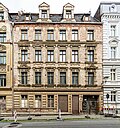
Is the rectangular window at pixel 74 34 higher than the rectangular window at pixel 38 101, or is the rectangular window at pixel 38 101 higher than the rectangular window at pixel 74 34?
the rectangular window at pixel 74 34

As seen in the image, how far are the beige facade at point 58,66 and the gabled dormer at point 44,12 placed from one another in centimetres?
17

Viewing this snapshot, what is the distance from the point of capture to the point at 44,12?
4744 centimetres

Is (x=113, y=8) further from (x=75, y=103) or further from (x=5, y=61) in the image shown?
(x=5, y=61)

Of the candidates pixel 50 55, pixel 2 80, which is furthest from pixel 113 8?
pixel 2 80

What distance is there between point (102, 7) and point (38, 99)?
17069 mm

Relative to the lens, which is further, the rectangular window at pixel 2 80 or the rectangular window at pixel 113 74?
the rectangular window at pixel 113 74

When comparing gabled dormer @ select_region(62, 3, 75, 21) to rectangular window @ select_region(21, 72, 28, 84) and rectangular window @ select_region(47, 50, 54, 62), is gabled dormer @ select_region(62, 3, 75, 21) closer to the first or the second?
rectangular window @ select_region(47, 50, 54, 62)

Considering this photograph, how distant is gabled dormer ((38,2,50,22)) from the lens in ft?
155

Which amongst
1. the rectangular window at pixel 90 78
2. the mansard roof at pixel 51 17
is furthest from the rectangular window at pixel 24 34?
the rectangular window at pixel 90 78

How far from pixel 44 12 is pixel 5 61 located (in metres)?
9.61

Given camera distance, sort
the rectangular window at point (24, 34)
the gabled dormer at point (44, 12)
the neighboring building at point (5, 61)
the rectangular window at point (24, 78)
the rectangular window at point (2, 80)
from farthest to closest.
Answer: the gabled dormer at point (44, 12) < the rectangular window at point (24, 34) < the rectangular window at point (24, 78) < the rectangular window at point (2, 80) < the neighboring building at point (5, 61)

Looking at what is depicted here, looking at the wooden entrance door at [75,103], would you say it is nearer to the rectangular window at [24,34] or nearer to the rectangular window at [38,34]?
the rectangular window at [38,34]

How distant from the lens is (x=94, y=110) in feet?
152

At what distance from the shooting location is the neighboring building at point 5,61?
4541cm
